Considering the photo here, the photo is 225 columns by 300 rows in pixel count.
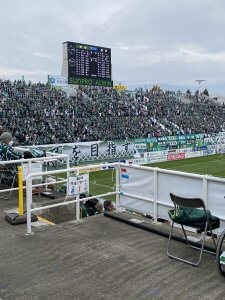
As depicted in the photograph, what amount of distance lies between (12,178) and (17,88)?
1988 centimetres

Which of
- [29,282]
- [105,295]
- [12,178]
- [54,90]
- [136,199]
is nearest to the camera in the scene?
[105,295]

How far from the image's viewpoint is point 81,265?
486 cm

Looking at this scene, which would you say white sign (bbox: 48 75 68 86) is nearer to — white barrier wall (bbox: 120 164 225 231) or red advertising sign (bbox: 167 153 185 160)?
red advertising sign (bbox: 167 153 185 160)

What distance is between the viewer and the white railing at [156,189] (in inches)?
225

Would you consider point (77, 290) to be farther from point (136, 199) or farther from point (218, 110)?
point (218, 110)

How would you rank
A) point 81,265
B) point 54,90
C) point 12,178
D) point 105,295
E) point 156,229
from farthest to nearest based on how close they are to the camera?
1. point 54,90
2. point 12,178
3. point 156,229
4. point 81,265
5. point 105,295

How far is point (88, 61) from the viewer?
2917cm

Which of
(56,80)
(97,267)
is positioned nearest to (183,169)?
(56,80)

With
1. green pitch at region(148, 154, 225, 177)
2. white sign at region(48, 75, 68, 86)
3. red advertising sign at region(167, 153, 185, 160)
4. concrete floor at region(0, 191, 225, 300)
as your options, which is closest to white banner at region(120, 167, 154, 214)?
concrete floor at region(0, 191, 225, 300)

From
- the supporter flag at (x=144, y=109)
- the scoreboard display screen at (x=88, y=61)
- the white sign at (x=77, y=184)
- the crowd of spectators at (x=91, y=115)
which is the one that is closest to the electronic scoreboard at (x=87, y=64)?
the scoreboard display screen at (x=88, y=61)

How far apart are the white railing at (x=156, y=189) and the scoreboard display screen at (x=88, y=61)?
875 inches

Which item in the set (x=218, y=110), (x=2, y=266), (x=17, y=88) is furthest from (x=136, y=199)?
(x=218, y=110)

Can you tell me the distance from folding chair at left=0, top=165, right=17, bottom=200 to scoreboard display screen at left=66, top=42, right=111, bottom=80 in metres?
19.9

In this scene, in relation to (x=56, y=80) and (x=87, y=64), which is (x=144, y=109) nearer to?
(x=87, y=64)
